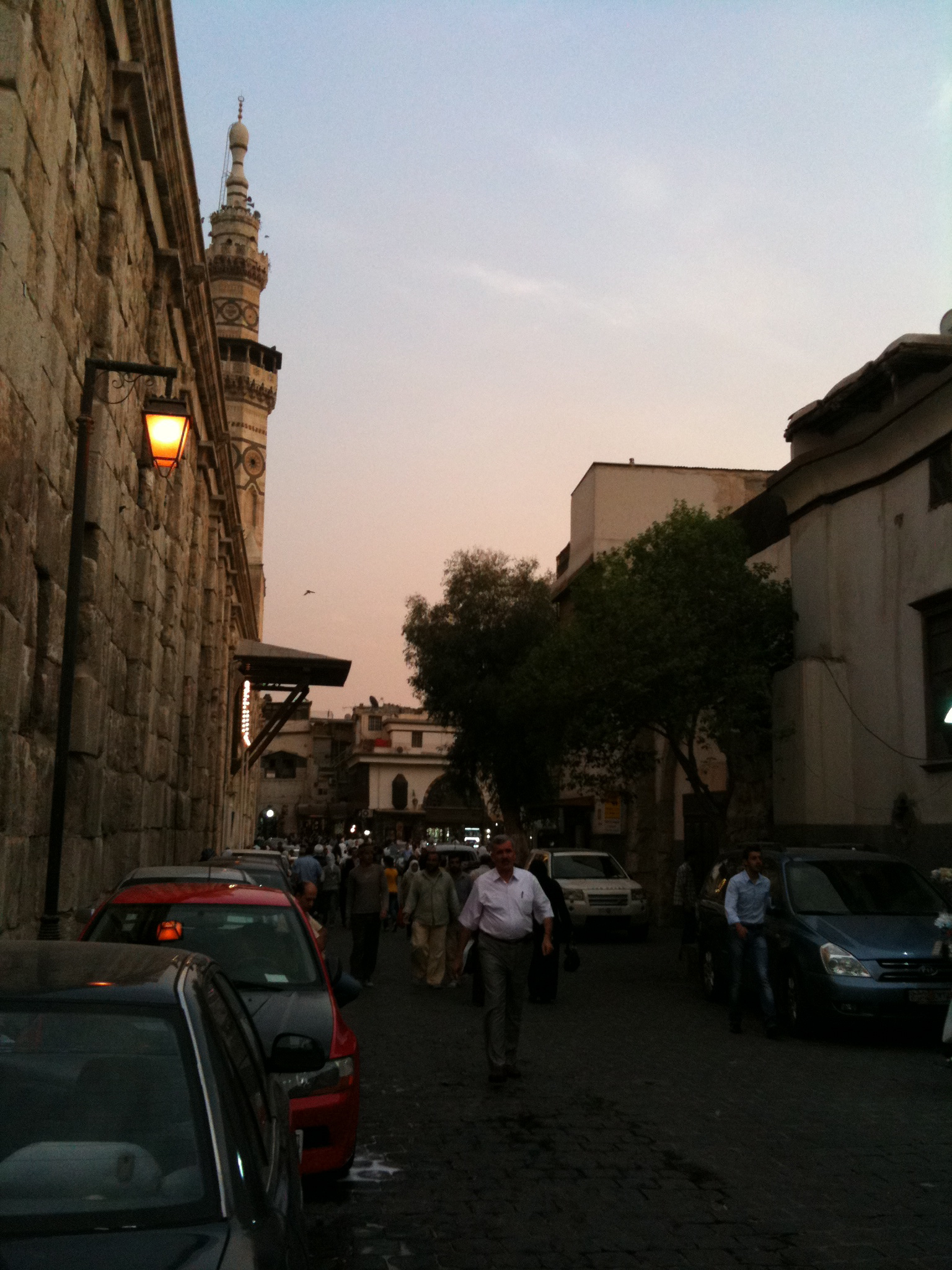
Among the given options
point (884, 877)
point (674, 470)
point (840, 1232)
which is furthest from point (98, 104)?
point (674, 470)

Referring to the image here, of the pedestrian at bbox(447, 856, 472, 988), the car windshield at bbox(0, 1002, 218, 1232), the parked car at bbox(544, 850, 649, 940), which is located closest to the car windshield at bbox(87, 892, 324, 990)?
the pedestrian at bbox(447, 856, 472, 988)

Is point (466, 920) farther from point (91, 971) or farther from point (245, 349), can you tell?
point (245, 349)

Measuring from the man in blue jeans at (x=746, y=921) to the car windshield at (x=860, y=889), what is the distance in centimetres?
40

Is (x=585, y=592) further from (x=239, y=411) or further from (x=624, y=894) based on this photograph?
(x=239, y=411)

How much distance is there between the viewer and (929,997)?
11.8m

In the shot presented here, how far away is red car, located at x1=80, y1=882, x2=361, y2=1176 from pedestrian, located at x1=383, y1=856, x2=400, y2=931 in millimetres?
19795

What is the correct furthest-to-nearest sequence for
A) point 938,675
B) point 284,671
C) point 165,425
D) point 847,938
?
point 284,671, point 938,675, point 847,938, point 165,425

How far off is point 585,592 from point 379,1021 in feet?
52.3

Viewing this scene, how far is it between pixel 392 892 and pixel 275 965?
22.2 metres

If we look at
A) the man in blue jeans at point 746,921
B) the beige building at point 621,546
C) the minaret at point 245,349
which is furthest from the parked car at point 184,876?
the minaret at point 245,349

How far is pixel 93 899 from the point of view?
Answer: 47.7 ft

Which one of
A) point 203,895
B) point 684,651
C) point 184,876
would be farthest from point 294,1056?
point 684,651

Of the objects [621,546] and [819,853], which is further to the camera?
[621,546]

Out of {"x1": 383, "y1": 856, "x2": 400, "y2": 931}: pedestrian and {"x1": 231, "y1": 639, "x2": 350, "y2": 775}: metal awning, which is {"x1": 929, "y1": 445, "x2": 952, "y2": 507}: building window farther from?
{"x1": 231, "y1": 639, "x2": 350, "y2": 775}: metal awning
